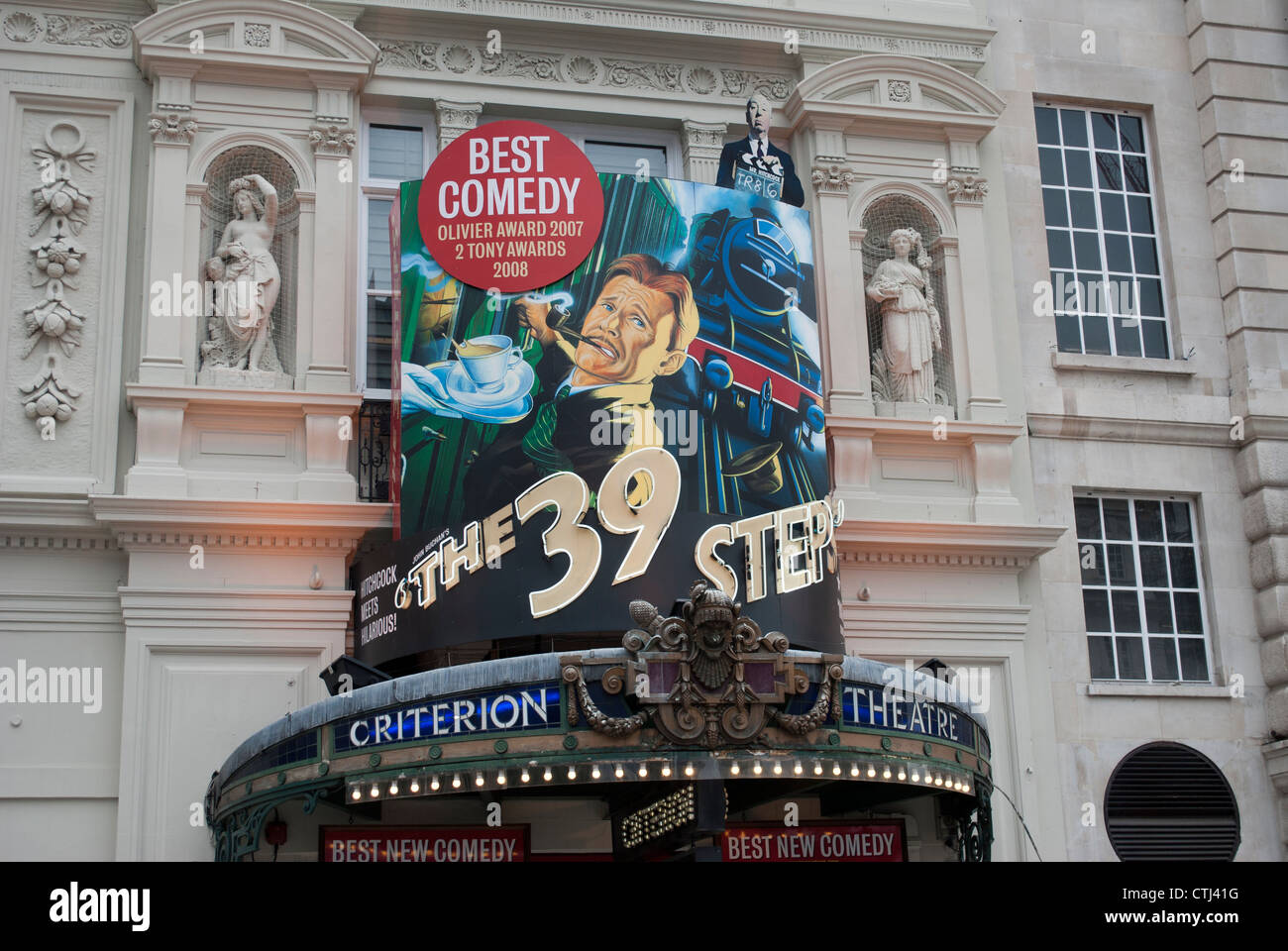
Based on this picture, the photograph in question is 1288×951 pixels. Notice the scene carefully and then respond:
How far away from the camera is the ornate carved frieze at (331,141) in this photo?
61.7 feet

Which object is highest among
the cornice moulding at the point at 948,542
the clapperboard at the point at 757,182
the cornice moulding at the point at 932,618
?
the clapperboard at the point at 757,182

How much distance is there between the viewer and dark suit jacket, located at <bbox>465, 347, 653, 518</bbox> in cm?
1631

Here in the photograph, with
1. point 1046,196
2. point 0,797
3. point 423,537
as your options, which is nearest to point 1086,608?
point 1046,196

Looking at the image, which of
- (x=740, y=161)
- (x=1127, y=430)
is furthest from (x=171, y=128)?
(x=1127, y=430)

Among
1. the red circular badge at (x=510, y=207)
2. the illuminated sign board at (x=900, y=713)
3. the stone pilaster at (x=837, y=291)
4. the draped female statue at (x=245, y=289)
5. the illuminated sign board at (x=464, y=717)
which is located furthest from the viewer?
the stone pilaster at (x=837, y=291)

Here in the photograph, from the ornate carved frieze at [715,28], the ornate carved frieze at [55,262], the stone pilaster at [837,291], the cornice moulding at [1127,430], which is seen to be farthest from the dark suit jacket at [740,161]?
the ornate carved frieze at [55,262]

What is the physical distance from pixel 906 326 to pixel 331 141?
22.6ft

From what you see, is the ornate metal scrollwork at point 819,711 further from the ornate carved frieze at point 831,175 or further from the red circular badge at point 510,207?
the ornate carved frieze at point 831,175

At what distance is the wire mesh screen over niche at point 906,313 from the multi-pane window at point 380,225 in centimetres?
547

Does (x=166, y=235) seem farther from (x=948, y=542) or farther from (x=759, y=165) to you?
(x=948, y=542)

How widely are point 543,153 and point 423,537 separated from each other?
430 centimetres

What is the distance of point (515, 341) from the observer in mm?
16938

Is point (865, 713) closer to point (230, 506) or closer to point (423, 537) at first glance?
point (423, 537)
